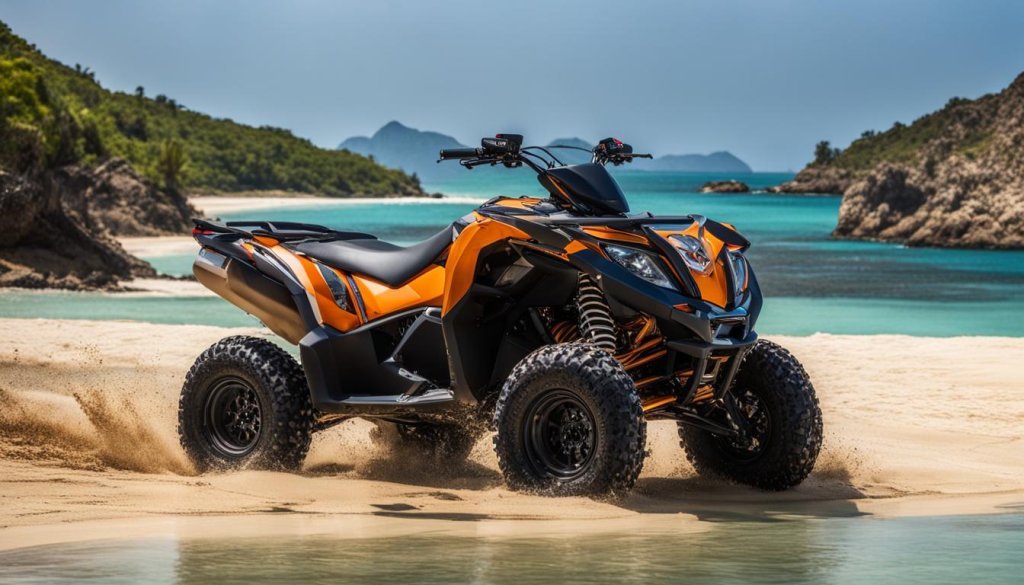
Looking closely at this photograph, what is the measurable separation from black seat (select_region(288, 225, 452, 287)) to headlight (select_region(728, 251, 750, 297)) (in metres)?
1.44

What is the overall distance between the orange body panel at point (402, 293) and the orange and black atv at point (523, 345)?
0.03ft

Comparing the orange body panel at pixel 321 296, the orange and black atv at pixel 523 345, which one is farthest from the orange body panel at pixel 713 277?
the orange body panel at pixel 321 296

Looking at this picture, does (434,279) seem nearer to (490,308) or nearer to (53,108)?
(490,308)

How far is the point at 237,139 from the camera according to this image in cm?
12406

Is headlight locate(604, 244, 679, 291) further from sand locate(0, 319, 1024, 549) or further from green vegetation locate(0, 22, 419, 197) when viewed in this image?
green vegetation locate(0, 22, 419, 197)

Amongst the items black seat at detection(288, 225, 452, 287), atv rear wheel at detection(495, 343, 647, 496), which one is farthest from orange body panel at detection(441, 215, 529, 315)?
atv rear wheel at detection(495, 343, 647, 496)

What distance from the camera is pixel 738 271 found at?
7453 mm

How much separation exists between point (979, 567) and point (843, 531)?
950 mm

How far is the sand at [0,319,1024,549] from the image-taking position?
6.76m

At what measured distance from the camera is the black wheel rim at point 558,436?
705 centimetres

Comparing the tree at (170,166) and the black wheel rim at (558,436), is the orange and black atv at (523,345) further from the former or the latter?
the tree at (170,166)

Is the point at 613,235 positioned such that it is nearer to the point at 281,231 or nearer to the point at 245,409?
the point at 281,231

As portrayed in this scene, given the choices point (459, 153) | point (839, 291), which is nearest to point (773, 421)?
point (459, 153)

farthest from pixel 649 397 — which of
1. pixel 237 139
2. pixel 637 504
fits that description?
pixel 237 139
